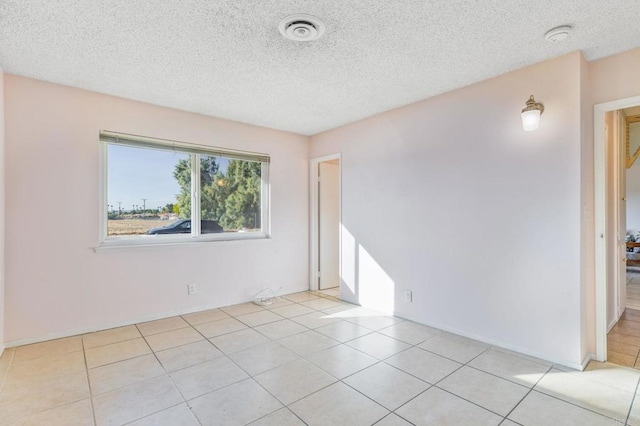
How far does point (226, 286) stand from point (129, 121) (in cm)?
221

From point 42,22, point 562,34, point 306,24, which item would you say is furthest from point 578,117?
point 42,22

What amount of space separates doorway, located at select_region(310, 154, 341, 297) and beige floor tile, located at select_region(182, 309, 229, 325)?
1.57 m

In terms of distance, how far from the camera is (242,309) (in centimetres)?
407

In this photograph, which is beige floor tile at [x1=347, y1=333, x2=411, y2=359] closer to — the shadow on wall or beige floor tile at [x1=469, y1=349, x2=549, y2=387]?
beige floor tile at [x1=469, y1=349, x2=549, y2=387]

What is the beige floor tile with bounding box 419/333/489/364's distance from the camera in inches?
107

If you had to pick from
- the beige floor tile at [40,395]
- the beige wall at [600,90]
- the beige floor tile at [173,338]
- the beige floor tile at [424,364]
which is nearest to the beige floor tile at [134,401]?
the beige floor tile at [40,395]

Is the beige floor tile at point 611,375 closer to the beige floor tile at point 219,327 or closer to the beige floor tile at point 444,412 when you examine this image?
A: the beige floor tile at point 444,412

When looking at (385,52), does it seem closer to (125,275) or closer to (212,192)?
(212,192)

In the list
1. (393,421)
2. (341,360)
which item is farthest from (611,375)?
(341,360)

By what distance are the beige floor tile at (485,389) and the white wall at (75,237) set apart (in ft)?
9.39

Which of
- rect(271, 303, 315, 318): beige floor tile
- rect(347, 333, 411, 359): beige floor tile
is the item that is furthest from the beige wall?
rect(271, 303, 315, 318): beige floor tile

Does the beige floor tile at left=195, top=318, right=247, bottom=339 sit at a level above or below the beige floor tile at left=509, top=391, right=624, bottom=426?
below

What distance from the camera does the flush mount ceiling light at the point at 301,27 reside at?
2065mm

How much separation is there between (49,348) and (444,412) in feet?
10.6
